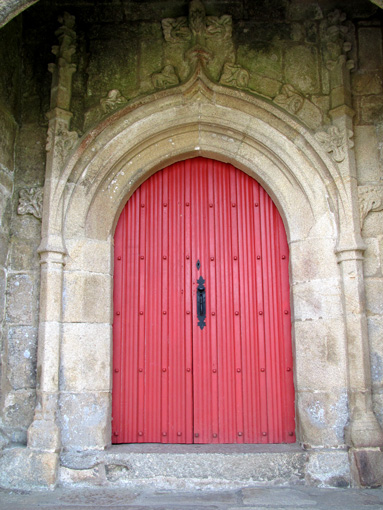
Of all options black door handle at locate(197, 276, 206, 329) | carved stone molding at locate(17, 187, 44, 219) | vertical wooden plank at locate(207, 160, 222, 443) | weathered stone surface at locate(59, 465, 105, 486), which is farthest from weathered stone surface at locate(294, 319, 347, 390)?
carved stone molding at locate(17, 187, 44, 219)

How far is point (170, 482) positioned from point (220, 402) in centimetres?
73

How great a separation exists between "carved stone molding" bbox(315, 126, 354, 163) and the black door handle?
1.45 m

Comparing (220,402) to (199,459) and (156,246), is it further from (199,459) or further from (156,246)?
(156,246)

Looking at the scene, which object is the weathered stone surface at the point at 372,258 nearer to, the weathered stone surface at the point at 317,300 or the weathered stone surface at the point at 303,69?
the weathered stone surface at the point at 317,300

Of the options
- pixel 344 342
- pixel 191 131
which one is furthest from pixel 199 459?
pixel 191 131

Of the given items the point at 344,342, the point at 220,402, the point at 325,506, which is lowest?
the point at 325,506

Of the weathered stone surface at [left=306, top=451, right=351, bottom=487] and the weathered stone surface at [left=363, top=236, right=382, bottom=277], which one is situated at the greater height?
the weathered stone surface at [left=363, top=236, right=382, bottom=277]

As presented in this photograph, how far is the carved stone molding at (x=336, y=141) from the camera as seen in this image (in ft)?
13.1

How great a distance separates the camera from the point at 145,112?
4.20 metres

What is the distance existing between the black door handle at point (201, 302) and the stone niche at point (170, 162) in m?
0.71

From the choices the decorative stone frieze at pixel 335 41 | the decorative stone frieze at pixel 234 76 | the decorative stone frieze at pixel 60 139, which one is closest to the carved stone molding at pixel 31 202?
the decorative stone frieze at pixel 60 139

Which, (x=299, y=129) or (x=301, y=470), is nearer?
(x=301, y=470)

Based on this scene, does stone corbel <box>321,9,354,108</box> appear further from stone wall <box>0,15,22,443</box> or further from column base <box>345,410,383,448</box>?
stone wall <box>0,15,22,443</box>

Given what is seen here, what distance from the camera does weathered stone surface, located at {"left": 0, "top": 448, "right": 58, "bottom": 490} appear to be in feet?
11.5
